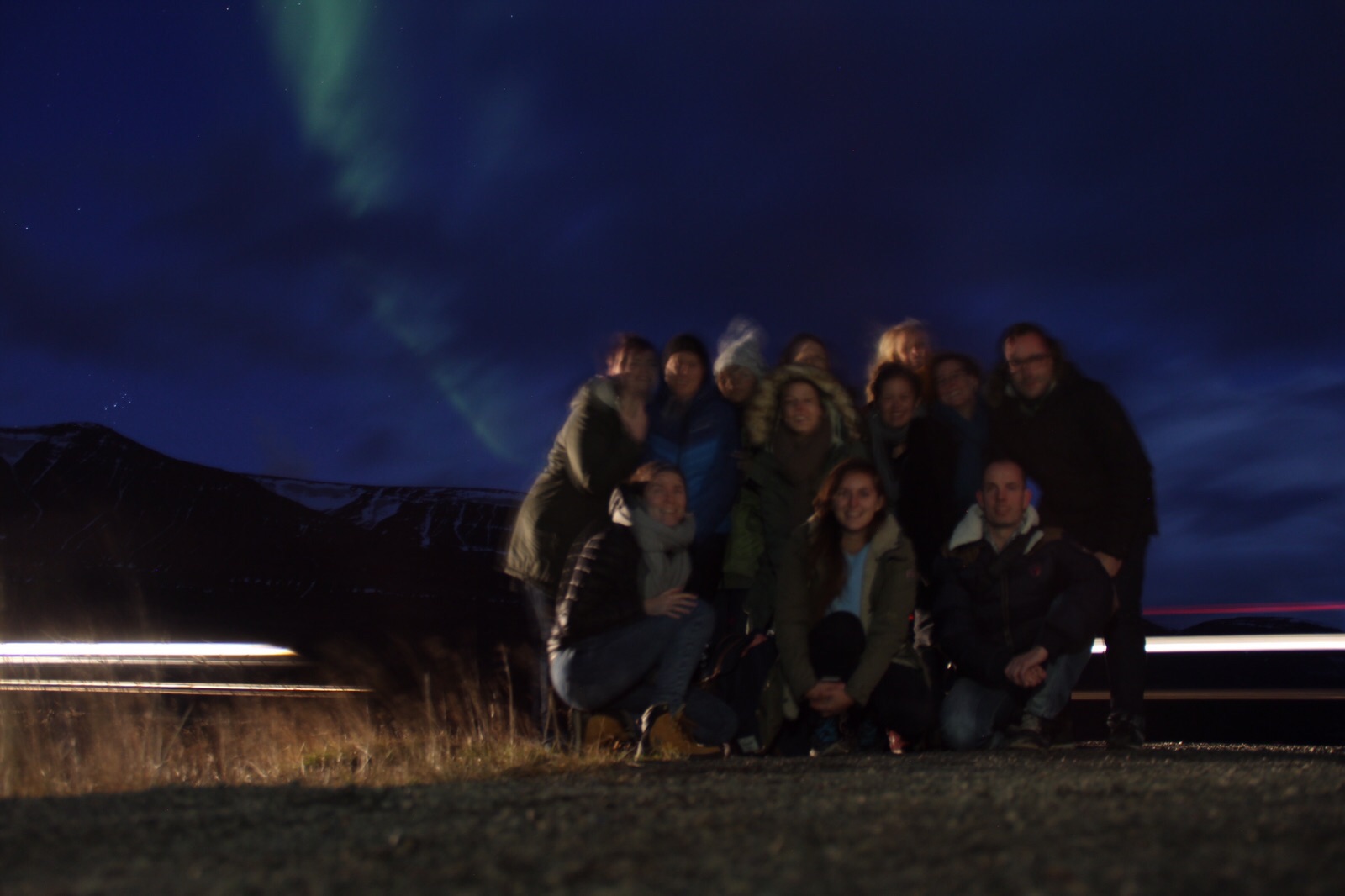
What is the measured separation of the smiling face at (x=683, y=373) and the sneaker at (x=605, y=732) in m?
1.66

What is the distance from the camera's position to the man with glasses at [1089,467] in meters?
5.46

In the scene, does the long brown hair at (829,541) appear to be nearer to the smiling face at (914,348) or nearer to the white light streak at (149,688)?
the smiling face at (914,348)

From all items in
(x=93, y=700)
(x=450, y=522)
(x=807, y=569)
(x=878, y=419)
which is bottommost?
(x=93, y=700)

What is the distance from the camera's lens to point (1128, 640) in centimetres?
549

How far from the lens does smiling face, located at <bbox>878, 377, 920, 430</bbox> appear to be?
589 centimetres

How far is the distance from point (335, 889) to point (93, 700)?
15.9ft

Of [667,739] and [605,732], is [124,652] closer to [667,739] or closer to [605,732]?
[605,732]

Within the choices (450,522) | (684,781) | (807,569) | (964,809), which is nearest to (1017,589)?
(807,569)

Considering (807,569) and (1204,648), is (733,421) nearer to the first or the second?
(807,569)

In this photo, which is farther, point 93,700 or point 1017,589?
point 93,700

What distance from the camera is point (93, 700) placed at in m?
6.16

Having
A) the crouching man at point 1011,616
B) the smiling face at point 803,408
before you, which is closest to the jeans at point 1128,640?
the crouching man at point 1011,616

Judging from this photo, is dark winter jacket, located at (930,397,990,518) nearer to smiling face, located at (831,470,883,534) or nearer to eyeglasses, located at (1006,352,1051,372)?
eyeglasses, located at (1006,352,1051,372)

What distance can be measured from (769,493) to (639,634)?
1121mm
